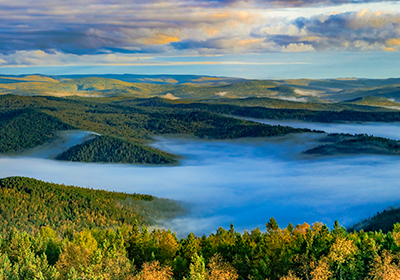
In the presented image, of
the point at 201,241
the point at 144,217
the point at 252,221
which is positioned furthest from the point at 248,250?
the point at 144,217

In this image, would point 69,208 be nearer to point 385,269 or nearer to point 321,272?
point 321,272

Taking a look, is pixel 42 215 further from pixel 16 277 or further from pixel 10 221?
pixel 16 277

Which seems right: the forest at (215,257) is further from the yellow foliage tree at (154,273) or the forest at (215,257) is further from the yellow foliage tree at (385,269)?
the yellow foliage tree at (385,269)

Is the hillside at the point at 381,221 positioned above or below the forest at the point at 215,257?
above

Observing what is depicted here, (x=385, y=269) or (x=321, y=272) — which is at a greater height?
(x=385, y=269)

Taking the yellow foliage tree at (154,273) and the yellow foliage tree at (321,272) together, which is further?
the yellow foliage tree at (321,272)

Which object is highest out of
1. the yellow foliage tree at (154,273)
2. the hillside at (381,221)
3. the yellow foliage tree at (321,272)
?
the hillside at (381,221)

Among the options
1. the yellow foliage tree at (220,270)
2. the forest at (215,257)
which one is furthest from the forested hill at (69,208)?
the yellow foliage tree at (220,270)

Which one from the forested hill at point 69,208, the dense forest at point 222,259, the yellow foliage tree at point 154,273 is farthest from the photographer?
the forested hill at point 69,208

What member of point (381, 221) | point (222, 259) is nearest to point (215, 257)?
point (222, 259)
